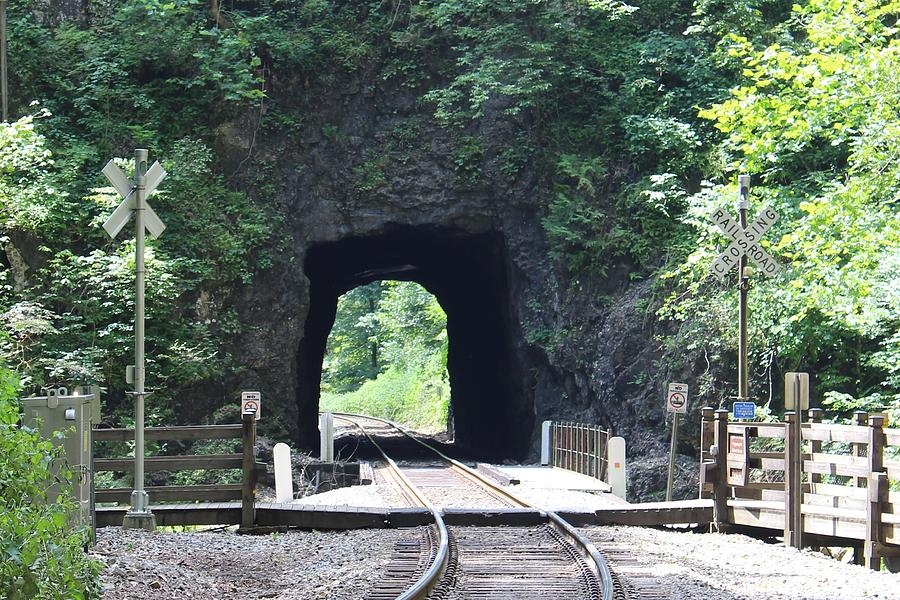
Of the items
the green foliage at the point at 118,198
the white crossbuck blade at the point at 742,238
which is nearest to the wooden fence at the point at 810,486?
the white crossbuck blade at the point at 742,238

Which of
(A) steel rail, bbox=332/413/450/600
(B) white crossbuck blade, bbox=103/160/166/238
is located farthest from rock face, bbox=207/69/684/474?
(A) steel rail, bbox=332/413/450/600

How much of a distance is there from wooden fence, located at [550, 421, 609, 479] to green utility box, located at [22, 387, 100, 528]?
11221 millimetres

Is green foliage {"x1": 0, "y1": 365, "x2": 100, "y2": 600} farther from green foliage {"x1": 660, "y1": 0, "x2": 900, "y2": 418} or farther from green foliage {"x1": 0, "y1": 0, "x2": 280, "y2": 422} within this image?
green foliage {"x1": 0, "y1": 0, "x2": 280, "y2": 422}

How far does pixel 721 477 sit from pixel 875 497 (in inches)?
101

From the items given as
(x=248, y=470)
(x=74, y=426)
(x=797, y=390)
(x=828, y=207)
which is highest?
(x=828, y=207)

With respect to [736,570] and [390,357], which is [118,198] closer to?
[736,570]

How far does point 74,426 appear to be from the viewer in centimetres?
865

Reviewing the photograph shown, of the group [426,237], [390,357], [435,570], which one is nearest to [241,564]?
[435,570]

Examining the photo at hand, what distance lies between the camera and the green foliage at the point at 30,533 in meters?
5.09

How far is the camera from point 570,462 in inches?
826

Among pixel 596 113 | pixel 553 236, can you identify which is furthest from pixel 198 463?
pixel 596 113

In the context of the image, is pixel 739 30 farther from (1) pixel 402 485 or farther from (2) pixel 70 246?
(2) pixel 70 246

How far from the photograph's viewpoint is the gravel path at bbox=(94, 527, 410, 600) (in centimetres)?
795

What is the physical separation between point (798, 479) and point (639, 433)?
10.9 meters
